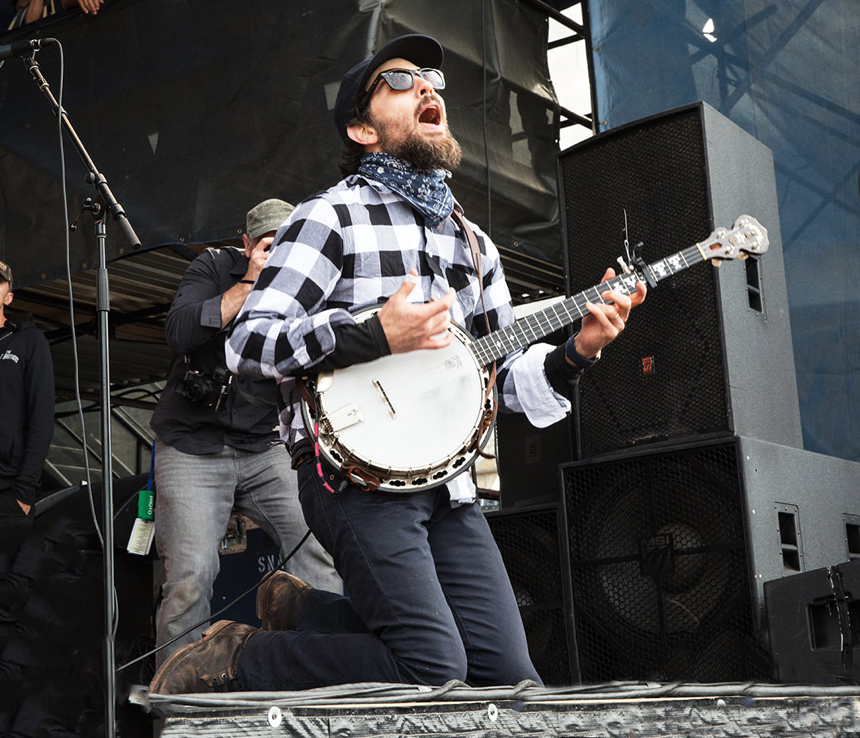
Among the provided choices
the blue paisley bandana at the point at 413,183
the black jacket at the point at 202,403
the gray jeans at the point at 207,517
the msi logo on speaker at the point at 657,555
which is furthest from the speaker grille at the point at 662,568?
the blue paisley bandana at the point at 413,183

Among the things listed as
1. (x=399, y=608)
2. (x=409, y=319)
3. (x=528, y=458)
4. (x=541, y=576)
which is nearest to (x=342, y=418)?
(x=409, y=319)

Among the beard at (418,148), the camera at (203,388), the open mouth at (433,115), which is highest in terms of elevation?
the open mouth at (433,115)

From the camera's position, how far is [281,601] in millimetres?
2449

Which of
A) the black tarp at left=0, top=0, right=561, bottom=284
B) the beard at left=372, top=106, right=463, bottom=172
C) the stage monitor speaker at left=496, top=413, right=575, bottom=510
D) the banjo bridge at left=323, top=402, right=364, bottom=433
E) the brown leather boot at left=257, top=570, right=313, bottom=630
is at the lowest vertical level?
the brown leather boot at left=257, top=570, right=313, bottom=630

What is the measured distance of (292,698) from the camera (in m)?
1.47

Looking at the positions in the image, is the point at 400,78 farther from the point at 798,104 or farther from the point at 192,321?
the point at 798,104

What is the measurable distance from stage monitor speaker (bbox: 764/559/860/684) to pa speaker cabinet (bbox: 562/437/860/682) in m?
0.07

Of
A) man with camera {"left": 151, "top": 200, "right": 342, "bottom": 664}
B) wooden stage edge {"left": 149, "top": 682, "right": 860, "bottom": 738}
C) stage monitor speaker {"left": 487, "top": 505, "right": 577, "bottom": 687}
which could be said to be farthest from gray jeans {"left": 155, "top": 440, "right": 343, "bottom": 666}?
wooden stage edge {"left": 149, "top": 682, "right": 860, "bottom": 738}

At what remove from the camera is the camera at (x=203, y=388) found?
352cm

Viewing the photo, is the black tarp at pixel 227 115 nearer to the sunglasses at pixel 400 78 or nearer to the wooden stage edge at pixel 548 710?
the sunglasses at pixel 400 78

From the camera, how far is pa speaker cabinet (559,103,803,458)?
332 centimetres

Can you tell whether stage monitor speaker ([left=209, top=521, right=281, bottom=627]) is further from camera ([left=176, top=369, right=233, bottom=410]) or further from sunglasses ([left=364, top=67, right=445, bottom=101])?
sunglasses ([left=364, top=67, right=445, bottom=101])

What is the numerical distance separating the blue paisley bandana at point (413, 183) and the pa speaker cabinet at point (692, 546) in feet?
4.27

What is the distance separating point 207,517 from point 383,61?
1694 millimetres
